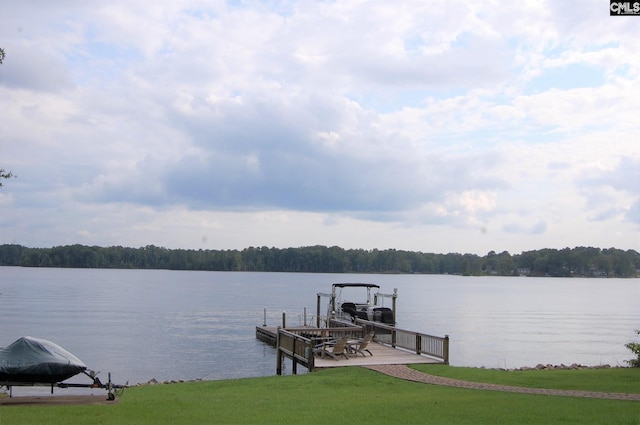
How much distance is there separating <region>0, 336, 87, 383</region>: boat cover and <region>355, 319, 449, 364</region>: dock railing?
11.4m

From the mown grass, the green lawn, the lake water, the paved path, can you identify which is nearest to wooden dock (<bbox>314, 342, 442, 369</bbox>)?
the paved path

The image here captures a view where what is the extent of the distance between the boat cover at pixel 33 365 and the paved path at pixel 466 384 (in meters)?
8.29

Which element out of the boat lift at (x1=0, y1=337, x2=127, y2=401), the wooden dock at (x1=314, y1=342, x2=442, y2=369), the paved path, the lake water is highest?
the boat lift at (x1=0, y1=337, x2=127, y2=401)

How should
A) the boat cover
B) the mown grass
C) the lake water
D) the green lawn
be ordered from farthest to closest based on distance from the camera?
the lake water, the green lawn, the boat cover, the mown grass

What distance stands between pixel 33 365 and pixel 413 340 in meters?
13.5

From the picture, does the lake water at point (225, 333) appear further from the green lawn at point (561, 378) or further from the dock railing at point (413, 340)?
the green lawn at point (561, 378)

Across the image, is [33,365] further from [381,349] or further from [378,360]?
[381,349]

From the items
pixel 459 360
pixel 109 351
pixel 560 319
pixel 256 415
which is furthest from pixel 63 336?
pixel 560 319

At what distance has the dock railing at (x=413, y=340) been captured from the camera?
19844mm

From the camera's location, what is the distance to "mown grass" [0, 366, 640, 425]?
10.4 metres

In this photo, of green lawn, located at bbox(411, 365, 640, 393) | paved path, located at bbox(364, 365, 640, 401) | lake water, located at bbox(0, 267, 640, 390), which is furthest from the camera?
lake water, located at bbox(0, 267, 640, 390)

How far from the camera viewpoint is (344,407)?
38.9 ft

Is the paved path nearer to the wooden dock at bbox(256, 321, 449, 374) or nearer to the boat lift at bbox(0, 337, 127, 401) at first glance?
the wooden dock at bbox(256, 321, 449, 374)

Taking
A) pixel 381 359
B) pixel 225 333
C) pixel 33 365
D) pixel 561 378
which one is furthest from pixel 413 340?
pixel 225 333
